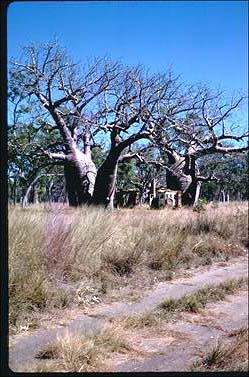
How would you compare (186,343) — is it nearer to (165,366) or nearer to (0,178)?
(165,366)

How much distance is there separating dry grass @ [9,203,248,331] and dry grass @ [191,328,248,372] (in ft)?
5.22

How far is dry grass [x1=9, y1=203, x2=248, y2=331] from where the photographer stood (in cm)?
475

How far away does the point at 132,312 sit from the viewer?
16.0ft

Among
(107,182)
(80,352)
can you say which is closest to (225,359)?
(80,352)

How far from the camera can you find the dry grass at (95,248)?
4746 mm

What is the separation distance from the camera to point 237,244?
8648 millimetres

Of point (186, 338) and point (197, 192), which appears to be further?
point (197, 192)

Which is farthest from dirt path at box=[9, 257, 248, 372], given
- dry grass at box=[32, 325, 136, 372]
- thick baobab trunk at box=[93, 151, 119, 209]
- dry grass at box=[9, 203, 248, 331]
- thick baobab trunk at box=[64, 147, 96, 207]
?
thick baobab trunk at box=[64, 147, 96, 207]

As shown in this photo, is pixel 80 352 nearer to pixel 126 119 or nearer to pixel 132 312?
pixel 132 312

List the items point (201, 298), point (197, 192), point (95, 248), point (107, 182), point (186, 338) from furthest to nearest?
point (197, 192) → point (107, 182) → point (95, 248) → point (201, 298) → point (186, 338)

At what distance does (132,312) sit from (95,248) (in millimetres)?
1636

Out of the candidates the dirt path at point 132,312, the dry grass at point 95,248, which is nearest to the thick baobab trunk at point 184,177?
the dry grass at point 95,248

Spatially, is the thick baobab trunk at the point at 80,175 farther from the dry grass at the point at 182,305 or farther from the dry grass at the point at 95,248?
the dry grass at the point at 182,305

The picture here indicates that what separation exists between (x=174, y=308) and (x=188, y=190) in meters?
5.74
